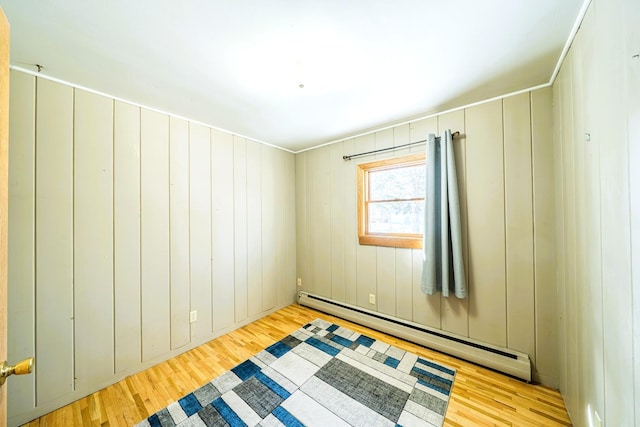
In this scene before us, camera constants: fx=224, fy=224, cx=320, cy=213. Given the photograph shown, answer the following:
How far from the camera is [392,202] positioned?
2613 mm

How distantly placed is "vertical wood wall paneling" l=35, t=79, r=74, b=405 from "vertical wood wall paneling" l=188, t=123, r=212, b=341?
820 mm

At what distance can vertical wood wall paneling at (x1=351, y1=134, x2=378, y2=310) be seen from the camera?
268 cm

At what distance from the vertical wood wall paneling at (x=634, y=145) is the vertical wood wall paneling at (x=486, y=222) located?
1222 millimetres

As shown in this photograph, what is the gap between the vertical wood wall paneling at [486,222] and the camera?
6.27 ft

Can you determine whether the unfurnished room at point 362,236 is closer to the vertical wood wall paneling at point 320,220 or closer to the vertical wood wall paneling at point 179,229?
the vertical wood wall paneling at point 179,229

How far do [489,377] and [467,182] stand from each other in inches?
63.9

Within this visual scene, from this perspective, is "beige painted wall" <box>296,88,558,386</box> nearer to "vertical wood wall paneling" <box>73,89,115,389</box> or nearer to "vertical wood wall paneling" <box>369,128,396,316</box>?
"vertical wood wall paneling" <box>369,128,396,316</box>

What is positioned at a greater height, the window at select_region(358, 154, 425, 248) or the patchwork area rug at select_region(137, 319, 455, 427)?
the window at select_region(358, 154, 425, 248)

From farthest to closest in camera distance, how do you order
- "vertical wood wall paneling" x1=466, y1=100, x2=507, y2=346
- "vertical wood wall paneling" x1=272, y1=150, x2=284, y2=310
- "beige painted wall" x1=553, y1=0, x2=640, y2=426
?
"vertical wood wall paneling" x1=272, y1=150, x2=284, y2=310 < "vertical wood wall paneling" x1=466, y1=100, x2=507, y2=346 < "beige painted wall" x1=553, y1=0, x2=640, y2=426

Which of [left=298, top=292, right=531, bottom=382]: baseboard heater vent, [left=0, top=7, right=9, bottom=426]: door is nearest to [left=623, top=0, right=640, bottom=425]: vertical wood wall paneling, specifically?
[left=298, top=292, right=531, bottom=382]: baseboard heater vent

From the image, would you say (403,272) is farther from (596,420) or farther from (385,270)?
(596,420)

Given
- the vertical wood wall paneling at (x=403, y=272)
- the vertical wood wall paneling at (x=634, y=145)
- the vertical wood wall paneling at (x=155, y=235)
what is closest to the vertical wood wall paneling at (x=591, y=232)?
the vertical wood wall paneling at (x=634, y=145)

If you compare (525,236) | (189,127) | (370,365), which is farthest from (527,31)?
(189,127)

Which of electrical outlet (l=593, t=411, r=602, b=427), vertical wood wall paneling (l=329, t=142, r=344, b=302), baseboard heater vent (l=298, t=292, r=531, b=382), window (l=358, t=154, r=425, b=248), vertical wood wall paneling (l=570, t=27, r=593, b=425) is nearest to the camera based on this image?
electrical outlet (l=593, t=411, r=602, b=427)
